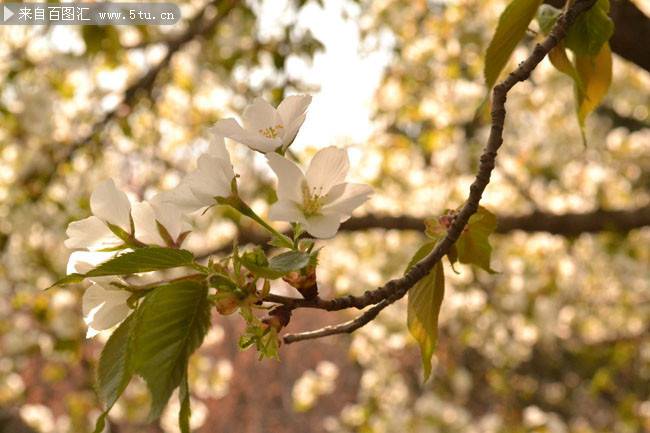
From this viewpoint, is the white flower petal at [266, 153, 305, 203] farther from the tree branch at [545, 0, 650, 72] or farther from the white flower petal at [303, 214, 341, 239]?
the tree branch at [545, 0, 650, 72]

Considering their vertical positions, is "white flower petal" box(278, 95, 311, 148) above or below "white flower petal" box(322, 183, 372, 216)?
above

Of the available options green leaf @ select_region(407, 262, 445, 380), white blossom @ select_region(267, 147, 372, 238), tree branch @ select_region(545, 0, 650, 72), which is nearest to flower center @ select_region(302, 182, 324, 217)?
white blossom @ select_region(267, 147, 372, 238)

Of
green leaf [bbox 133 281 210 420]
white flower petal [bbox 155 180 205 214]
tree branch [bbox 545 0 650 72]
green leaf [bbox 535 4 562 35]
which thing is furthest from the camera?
tree branch [bbox 545 0 650 72]

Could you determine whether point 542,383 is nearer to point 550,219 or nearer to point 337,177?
point 550,219

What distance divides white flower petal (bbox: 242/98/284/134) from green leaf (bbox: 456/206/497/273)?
0.60 feet

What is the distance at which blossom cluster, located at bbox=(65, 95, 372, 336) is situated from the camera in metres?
0.53

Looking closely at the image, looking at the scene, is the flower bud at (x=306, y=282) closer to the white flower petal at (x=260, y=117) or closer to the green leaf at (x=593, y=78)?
the white flower petal at (x=260, y=117)

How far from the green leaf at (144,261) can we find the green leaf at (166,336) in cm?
1

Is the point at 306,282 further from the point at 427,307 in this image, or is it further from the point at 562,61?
the point at 562,61

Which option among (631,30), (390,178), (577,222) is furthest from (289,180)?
(390,178)

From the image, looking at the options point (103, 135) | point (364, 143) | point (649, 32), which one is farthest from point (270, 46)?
point (649, 32)

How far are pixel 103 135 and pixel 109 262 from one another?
1985mm

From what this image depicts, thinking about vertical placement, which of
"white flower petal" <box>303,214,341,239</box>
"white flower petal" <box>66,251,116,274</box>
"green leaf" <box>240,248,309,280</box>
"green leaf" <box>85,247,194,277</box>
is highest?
"green leaf" <box>85,247,194,277</box>

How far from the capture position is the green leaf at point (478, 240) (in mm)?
627
